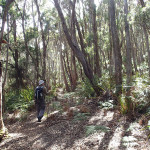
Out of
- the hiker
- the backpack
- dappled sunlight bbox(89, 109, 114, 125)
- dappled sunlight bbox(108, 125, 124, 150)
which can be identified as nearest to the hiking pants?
the hiker

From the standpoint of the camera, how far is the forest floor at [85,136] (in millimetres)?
3850

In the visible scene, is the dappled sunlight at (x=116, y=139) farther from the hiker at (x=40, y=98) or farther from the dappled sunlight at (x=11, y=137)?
the hiker at (x=40, y=98)

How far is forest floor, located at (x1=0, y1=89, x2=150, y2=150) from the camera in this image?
152 inches

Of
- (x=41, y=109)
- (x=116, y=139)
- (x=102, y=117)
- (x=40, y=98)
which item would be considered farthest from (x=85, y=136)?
(x=40, y=98)

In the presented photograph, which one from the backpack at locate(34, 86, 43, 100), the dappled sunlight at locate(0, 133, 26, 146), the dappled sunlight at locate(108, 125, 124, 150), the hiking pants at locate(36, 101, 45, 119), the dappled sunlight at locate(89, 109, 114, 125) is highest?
the backpack at locate(34, 86, 43, 100)

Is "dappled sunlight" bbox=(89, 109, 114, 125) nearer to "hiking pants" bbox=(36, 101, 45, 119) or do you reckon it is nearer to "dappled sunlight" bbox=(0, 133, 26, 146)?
"hiking pants" bbox=(36, 101, 45, 119)

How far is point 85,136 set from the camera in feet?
15.2

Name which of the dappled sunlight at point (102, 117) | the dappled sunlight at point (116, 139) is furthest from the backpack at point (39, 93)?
the dappled sunlight at point (116, 139)

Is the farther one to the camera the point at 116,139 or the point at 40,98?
the point at 40,98

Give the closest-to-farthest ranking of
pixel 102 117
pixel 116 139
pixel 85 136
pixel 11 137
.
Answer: pixel 116 139 → pixel 85 136 → pixel 11 137 → pixel 102 117

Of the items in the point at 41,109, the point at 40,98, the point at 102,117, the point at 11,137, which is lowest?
the point at 11,137

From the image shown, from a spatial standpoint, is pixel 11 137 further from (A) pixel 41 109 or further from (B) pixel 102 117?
(B) pixel 102 117

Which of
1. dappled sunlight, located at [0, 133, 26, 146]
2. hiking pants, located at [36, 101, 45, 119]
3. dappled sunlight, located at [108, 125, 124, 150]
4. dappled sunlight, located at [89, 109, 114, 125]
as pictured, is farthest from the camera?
hiking pants, located at [36, 101, 45, 119]

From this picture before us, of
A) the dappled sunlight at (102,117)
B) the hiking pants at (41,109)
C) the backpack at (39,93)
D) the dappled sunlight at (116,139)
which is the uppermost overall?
the backpack at (39,93)
